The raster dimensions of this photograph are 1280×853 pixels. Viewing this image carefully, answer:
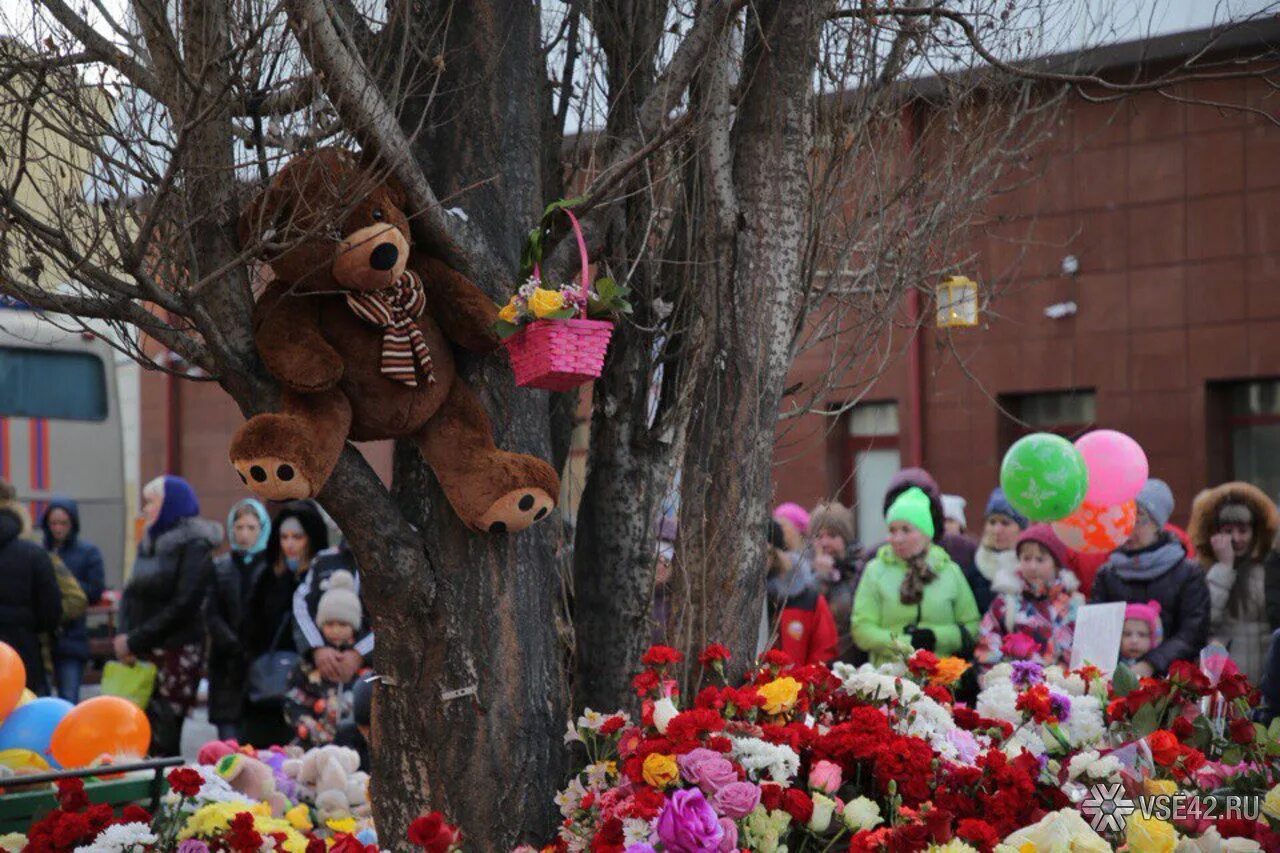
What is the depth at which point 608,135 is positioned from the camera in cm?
541

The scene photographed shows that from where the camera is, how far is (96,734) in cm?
658

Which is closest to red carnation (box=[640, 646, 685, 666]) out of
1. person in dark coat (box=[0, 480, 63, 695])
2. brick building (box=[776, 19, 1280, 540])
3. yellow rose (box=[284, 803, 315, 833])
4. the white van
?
yellow rose (box=[284, 803, 315, 833])

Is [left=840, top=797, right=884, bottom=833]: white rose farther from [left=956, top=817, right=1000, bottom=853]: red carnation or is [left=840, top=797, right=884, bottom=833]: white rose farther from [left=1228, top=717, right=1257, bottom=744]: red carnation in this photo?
[left=1228, top=717, right=1257, bottom=744]: red carnation

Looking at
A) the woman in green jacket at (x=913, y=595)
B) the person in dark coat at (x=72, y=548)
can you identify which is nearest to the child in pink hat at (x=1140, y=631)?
the woman in green jacket at (x=913, y=595)

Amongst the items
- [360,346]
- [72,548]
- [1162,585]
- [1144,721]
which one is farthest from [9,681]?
[72,548]

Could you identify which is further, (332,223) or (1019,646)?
(1019,646)

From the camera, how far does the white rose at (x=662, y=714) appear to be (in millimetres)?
4562

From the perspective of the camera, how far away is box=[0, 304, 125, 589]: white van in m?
16.1

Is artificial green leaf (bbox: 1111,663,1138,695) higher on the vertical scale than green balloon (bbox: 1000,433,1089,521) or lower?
lower

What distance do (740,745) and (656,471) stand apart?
1185 mm

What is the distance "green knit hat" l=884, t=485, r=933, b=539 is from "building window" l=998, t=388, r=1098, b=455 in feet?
24.7

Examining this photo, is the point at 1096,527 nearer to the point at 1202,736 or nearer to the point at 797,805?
the point at 1202,736

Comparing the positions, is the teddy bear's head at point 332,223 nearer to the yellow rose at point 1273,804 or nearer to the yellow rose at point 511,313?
the yellow rose at point 511,313

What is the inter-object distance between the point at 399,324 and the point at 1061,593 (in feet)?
15.4
